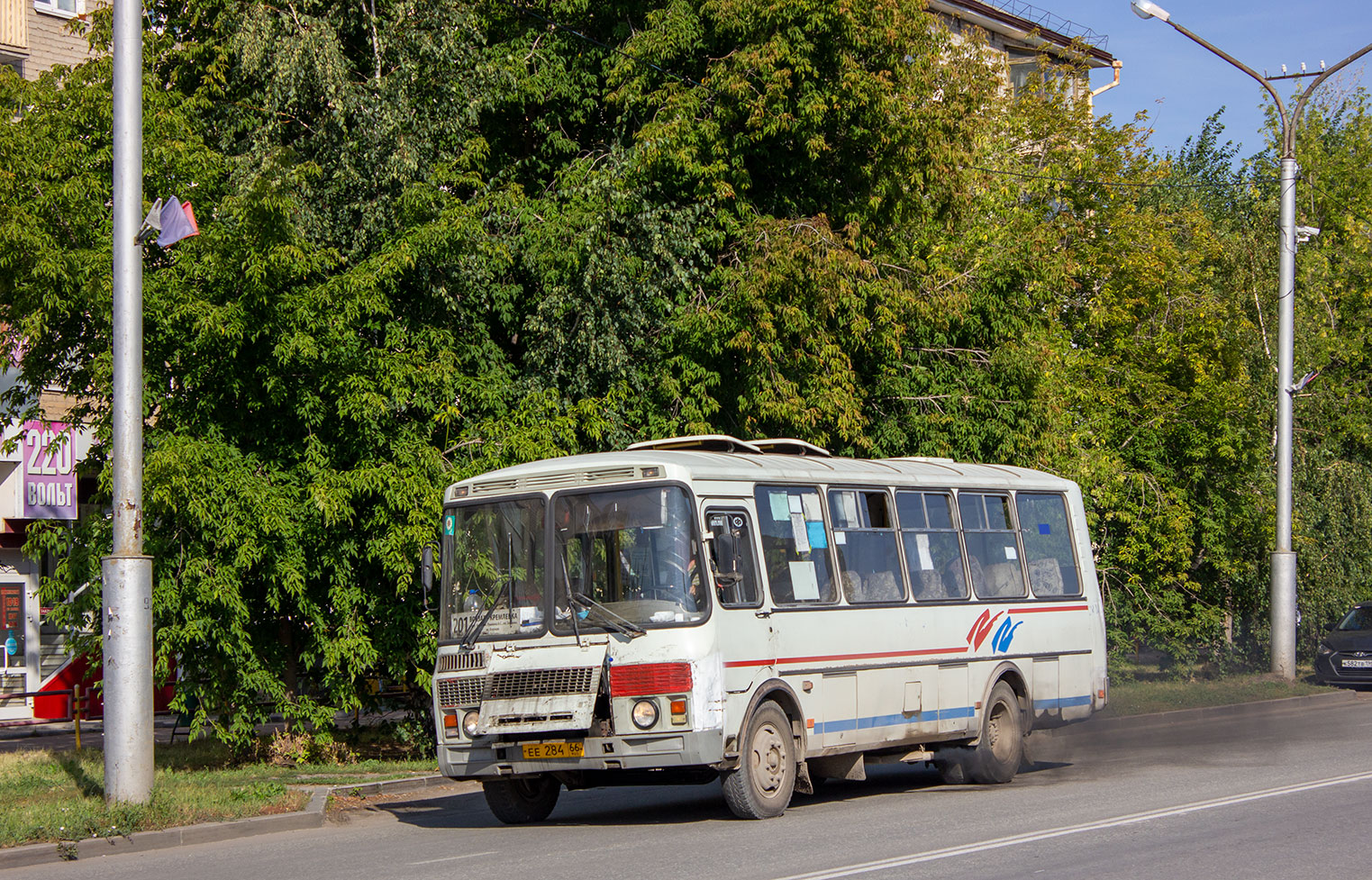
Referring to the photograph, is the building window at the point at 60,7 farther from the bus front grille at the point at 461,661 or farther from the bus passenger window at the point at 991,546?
the bus passenger window at the point at 991,546

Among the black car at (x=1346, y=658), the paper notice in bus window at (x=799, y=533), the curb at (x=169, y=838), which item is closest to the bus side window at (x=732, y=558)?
the paper notice in bus window at (x=799, y=533)

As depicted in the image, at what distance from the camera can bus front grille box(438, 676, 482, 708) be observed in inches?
463

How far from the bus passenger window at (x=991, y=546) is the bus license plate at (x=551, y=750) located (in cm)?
523

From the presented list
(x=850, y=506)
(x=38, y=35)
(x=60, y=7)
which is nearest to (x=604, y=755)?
(x=850, y=506)

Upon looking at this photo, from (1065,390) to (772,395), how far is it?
30.5ft

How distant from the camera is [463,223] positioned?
1652cm

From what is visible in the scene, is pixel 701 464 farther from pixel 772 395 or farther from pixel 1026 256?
pixel 1026 256

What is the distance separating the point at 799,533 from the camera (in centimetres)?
1275

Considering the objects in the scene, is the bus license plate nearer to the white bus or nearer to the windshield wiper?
the white bus

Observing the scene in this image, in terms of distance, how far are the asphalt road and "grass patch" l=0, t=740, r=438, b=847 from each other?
483 millimetres

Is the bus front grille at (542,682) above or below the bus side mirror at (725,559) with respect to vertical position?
below

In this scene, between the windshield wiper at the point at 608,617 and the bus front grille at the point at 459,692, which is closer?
the windshield wiper at the point at 608,617

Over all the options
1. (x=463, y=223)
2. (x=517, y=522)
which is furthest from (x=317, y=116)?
(x=517, y=522)

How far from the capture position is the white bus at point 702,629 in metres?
11.2
